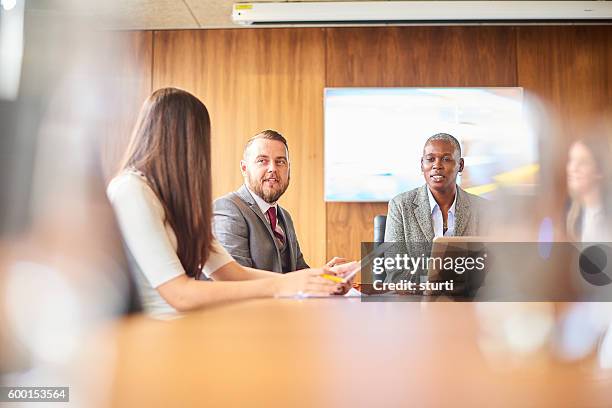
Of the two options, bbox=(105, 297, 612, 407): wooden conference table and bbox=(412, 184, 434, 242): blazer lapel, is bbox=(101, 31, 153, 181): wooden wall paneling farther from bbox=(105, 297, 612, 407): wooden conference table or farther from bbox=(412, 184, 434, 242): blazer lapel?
bbox=(412, 184, 434, 242): blazer lapel

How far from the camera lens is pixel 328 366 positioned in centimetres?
50

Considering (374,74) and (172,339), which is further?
(374,74)

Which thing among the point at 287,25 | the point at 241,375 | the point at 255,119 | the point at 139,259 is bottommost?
the point at 241,375

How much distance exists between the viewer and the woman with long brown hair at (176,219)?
479 mm

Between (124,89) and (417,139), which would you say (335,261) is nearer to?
(417,139)

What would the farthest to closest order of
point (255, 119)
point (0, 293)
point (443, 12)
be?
point (443, 12)
point (255, 119)
point (0, 293)

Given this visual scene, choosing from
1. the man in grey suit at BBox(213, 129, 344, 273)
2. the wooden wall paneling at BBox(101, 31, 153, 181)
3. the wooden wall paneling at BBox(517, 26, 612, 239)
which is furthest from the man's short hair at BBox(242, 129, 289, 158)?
the wooden wall paneling at BBox(517, 26, 612, 239)

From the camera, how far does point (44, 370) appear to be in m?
0.48

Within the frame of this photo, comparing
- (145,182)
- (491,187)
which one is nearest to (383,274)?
(491,187)

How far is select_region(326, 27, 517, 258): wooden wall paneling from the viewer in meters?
0.57

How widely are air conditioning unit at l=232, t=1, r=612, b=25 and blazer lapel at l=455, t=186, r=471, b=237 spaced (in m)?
0.22

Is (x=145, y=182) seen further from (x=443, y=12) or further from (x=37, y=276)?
(x=443, y=12)

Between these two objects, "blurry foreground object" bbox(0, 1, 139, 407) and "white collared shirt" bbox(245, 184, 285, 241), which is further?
"white collared shirt" bbox(245, 184, 285, 241)

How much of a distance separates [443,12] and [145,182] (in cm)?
44
